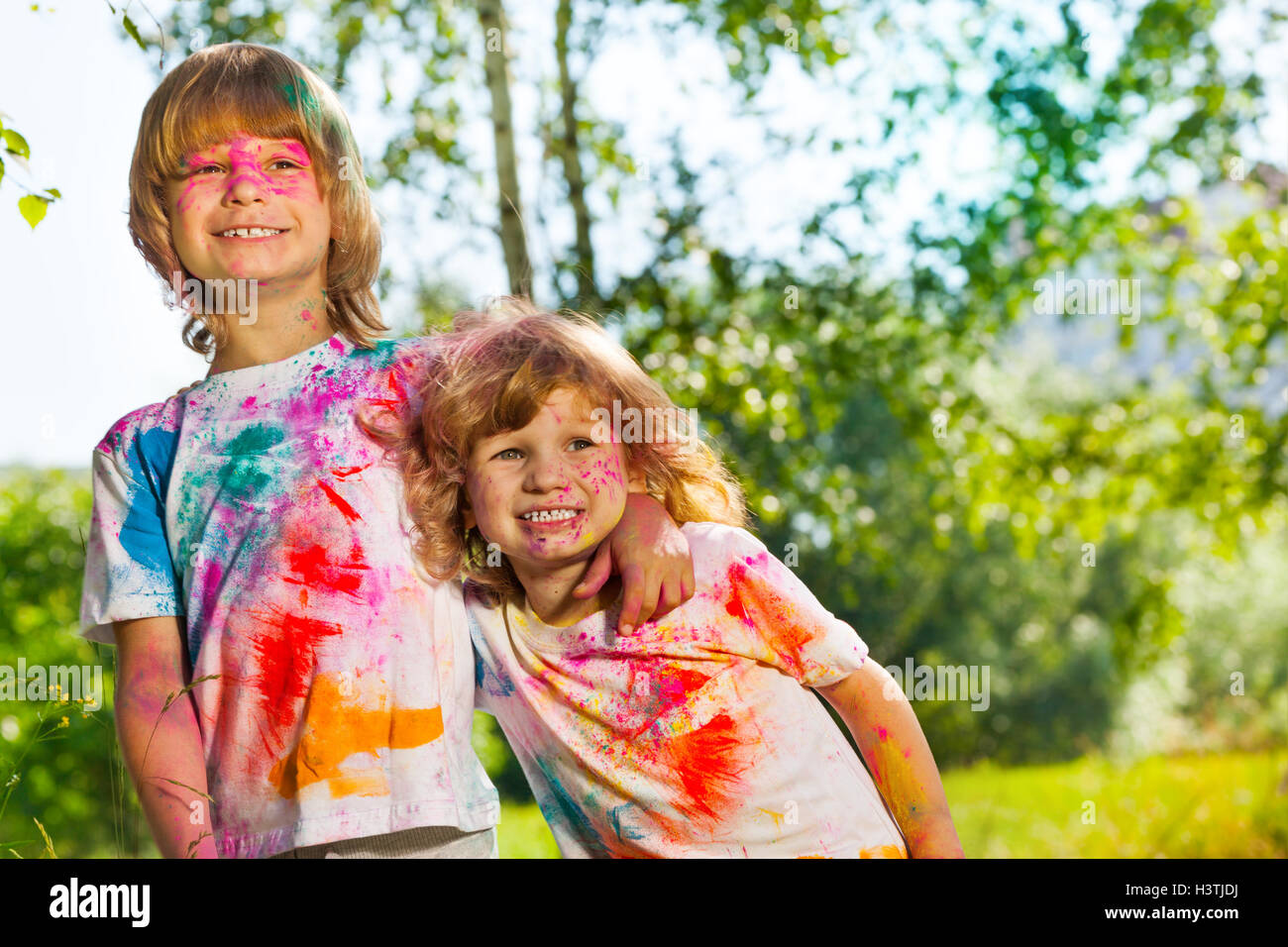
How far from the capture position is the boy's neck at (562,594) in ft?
6.28

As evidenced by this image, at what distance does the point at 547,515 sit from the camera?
185cm

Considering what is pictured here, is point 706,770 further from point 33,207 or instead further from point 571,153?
point 571,153

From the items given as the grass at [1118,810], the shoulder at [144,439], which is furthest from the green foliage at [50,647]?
the shoulder at [144,439]

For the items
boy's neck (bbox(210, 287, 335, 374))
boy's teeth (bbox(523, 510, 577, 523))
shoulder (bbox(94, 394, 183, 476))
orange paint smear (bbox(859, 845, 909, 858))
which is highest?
boy's neck (bbox(210, 287, 335, 374))

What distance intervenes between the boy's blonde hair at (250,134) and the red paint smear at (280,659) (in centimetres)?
52

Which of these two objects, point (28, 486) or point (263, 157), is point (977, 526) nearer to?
point (263, 157)

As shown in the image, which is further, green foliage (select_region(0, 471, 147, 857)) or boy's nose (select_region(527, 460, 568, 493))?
green foliage (select_region(0, 471, 147, 857))

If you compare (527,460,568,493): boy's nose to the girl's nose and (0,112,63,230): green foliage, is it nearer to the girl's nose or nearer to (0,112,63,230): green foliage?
the girl's nose

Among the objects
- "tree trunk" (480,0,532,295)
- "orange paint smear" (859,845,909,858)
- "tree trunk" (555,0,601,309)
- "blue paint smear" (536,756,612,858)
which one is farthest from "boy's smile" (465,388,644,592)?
"tree trunk" (555,0,601,309)

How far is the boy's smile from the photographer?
6.05 ft

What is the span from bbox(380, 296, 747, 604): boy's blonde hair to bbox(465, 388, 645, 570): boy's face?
27 mm

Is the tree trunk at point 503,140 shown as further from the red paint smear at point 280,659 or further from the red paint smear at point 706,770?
the red paint smear at point 706,770

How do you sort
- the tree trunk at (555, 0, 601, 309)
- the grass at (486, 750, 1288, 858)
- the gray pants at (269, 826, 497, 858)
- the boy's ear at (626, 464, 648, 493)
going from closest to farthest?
the gray pants at (269, 826, 497, 858) → the boy's ear at (626, 464, 648, 493) → the tree trunk at (555, 0, 601, 309) → the grass at (486, 750, 1288, 858)

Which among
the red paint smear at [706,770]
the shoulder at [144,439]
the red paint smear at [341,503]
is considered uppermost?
the shoulder at [144,439]
